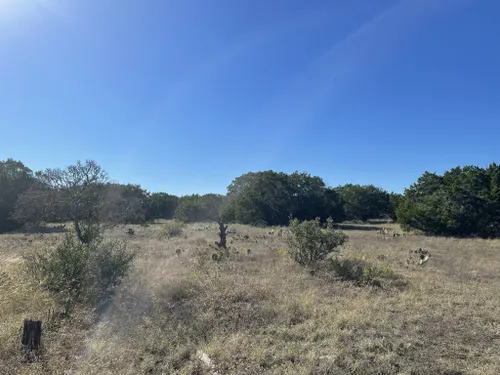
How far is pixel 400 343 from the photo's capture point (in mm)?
5055

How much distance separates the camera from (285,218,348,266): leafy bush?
11250mm

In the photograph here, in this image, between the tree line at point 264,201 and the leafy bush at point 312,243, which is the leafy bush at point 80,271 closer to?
the tree line at point 264,201

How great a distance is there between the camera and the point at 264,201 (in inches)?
1598

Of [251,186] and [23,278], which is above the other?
[251,186]

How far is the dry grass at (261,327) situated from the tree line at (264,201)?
4.07m

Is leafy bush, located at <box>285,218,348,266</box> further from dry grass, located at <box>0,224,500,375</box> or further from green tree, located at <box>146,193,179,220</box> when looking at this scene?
green tree, located at <box>146,193,179,220</box>

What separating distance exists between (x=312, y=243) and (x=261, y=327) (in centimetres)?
596

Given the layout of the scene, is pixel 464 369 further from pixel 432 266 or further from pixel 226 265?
pixel 432 266

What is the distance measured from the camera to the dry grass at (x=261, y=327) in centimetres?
441

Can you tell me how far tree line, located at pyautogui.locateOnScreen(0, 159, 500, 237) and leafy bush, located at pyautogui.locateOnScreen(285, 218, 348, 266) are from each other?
186 inches

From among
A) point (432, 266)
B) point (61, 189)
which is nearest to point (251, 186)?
point (61, 189)

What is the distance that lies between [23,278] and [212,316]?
4.29m

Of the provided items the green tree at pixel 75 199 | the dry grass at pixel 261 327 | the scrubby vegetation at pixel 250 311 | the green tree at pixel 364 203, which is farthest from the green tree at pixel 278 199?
the dry grass at pixel 261 327

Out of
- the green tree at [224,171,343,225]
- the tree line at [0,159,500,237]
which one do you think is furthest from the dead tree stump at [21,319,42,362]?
the green tree at [224,171,343,225]
